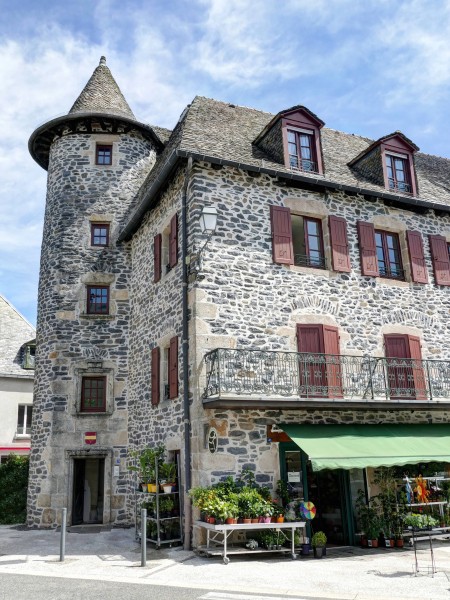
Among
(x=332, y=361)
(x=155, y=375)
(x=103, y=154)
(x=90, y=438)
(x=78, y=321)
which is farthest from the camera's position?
(x=103, y=154)

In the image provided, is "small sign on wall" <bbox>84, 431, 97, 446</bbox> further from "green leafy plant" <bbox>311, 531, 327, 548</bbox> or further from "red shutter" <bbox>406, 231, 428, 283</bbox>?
"red shutter" <bbox>406, 231, 428, 283</bbox>

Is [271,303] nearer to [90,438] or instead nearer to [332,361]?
[332,361]

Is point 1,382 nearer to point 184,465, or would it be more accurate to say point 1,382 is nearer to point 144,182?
point 144,182

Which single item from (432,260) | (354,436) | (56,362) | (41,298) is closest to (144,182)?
(41,298)

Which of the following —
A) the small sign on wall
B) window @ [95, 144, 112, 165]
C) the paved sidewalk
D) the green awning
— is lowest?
the paved sidewalk

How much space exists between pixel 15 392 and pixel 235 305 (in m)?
13.0

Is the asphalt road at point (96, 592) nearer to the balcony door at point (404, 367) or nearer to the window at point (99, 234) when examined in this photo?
the balcony door at point (404, 367)

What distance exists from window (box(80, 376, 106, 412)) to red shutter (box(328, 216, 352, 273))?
24.8 ft

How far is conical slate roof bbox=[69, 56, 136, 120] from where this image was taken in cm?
1798

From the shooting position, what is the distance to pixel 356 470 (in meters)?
12.5

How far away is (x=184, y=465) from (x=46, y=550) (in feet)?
11.4

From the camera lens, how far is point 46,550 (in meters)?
11.9

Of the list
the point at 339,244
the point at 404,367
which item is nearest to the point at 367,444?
the point at 404,367

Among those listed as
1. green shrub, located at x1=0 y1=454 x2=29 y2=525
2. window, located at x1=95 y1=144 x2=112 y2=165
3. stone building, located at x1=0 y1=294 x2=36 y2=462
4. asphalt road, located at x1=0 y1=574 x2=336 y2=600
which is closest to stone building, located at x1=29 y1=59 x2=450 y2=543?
window, located at x1=95 y1=144 x2=112 y2=165
